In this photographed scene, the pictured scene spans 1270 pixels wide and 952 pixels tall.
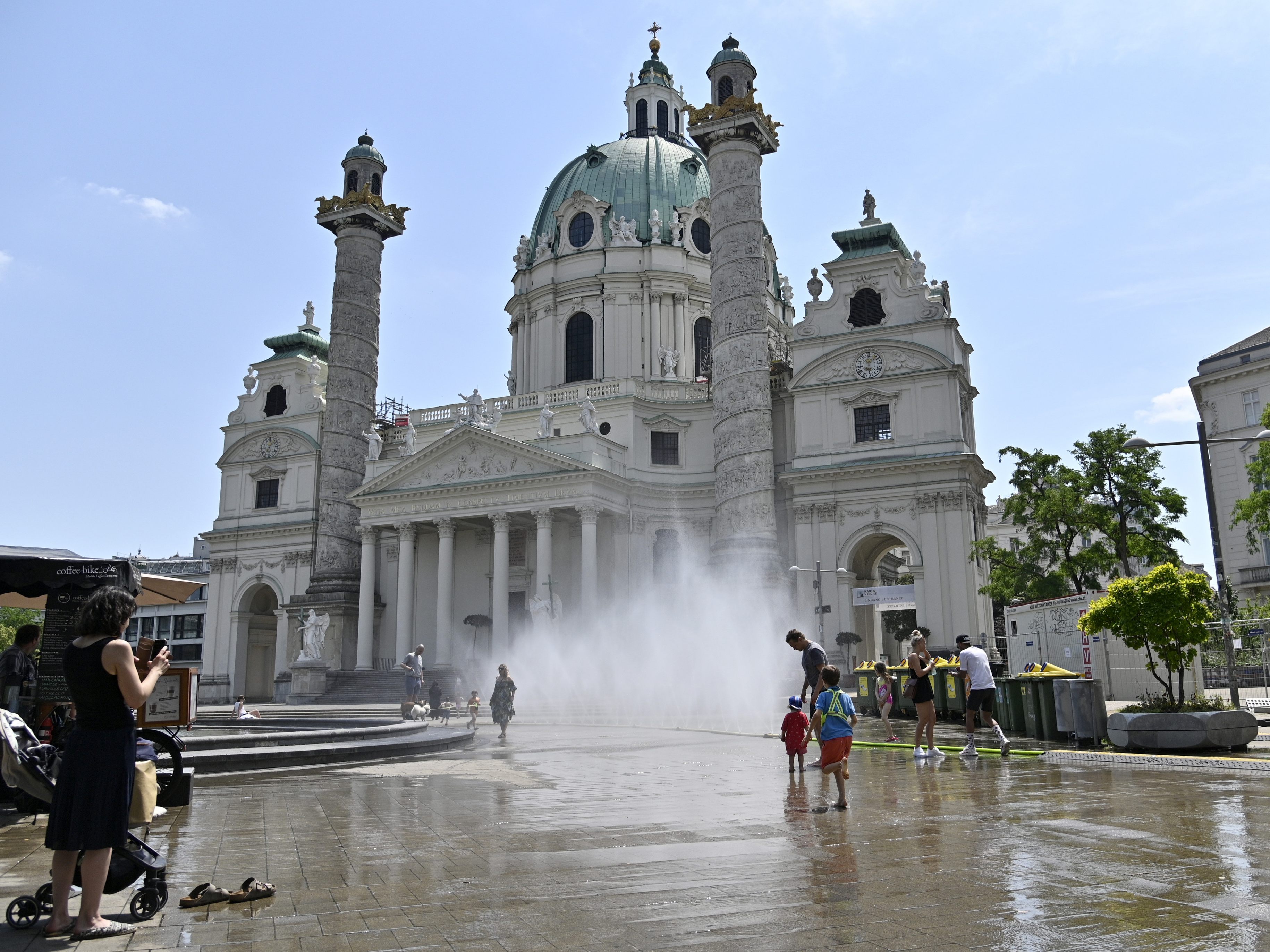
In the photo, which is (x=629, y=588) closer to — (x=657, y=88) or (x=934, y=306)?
(x=934, y=306)

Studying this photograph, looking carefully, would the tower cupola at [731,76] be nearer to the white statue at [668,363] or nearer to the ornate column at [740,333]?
the ornate column at [740,333]

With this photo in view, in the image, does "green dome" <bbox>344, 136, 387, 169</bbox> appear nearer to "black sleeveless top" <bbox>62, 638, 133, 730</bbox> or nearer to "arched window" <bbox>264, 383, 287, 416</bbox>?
"arched window" <bbox>264, 383, 287, 416</bbox>

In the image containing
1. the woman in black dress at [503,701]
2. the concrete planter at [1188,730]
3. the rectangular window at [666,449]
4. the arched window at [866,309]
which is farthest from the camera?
the rectangular window at [666,449]

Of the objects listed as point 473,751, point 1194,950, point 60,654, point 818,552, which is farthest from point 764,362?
point 1194,950

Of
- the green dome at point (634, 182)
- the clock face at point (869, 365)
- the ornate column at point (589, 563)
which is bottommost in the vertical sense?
the ornate column at point (589, 563)

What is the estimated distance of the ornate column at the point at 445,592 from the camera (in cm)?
4572

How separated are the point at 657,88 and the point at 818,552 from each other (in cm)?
3646

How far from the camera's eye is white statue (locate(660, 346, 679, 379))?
5262 cm

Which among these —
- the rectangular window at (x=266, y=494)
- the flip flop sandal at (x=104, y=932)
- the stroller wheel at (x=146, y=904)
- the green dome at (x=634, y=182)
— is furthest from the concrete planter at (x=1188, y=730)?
the rectangular window at (x=266, y=494)

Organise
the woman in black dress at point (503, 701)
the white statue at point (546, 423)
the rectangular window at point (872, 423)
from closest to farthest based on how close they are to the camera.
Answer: the woman in black dress at point (503, 701)
the rectangular window at point (872, 423)
the white statue at point (546, 423)

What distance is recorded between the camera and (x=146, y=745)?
822 cm

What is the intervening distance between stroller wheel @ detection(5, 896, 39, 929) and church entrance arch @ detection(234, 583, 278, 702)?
174 feet

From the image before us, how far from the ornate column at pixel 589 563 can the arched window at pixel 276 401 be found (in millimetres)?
23137

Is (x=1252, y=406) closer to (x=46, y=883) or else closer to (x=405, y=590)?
(x=405, y=590)
